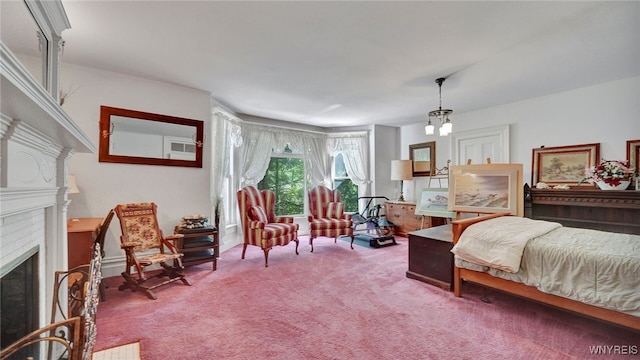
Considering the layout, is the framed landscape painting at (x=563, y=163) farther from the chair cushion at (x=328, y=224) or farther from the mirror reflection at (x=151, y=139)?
the mirror reflection at (x=151, y=139)

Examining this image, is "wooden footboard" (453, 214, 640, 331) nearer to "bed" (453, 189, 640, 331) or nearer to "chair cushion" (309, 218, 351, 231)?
"bed" (453, 189, 640, 331)

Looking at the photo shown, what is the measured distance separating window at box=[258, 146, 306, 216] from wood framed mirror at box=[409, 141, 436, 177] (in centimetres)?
243

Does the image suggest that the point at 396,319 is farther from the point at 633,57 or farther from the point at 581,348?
the point at 633,57

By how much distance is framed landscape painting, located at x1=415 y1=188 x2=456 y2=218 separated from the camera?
425 centimetres

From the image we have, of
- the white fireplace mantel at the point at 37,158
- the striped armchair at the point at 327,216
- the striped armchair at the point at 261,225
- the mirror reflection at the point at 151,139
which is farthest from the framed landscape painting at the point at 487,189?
the white fireplace mantel at the point at 37,158

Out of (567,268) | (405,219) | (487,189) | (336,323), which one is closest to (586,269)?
(567,268)

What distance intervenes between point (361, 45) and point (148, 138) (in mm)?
2828

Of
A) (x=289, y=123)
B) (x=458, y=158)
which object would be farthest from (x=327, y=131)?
(x=458, y=158)

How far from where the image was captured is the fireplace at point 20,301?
1.17 m

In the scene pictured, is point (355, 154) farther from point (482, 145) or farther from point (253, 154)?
point (482, 145)

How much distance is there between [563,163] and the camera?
3637 millimetres

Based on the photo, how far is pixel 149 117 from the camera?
3285 mm

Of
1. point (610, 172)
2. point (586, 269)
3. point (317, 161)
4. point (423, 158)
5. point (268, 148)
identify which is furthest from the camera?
point (317, 161)

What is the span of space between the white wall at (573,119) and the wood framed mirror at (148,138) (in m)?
4.17
